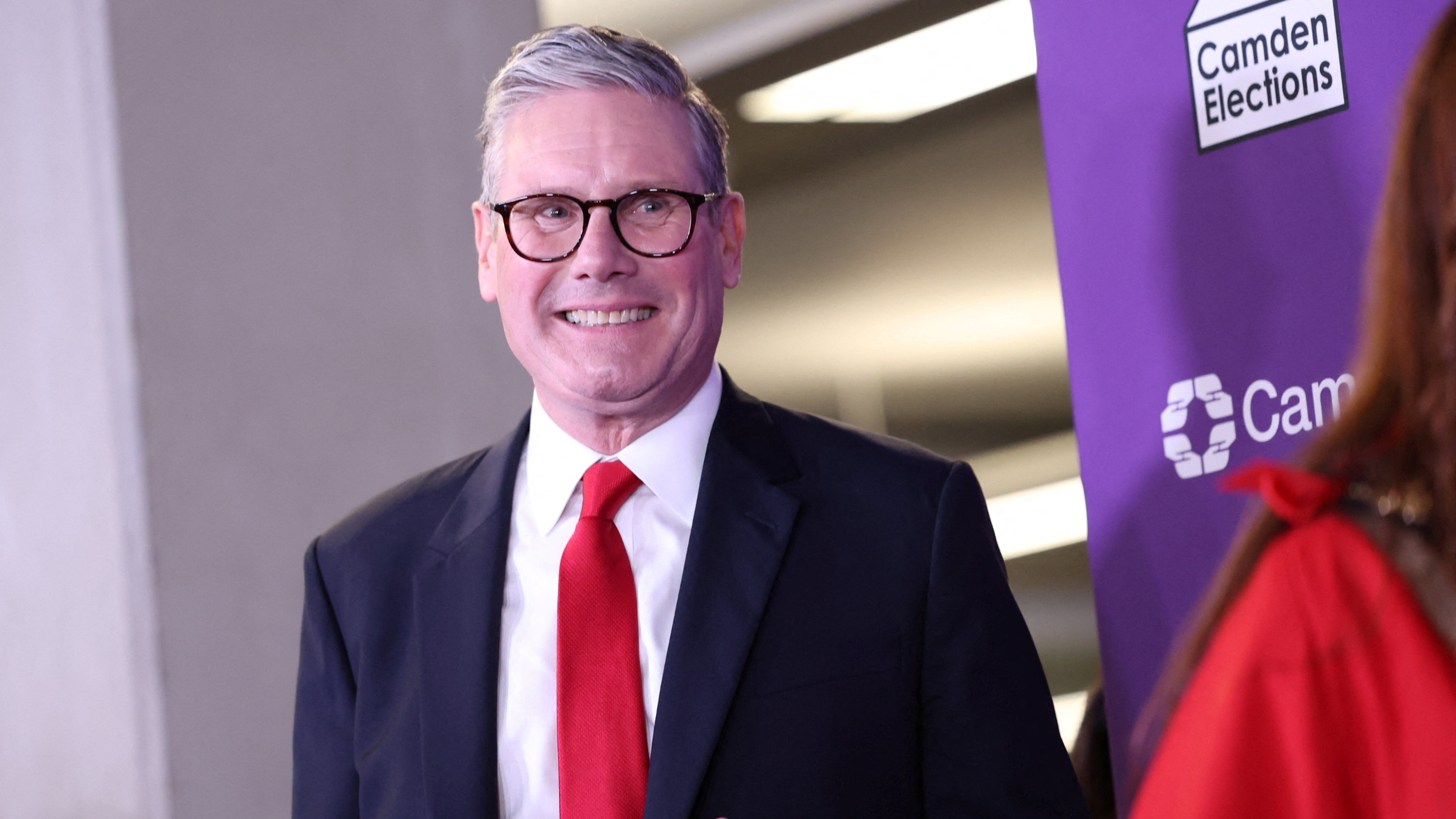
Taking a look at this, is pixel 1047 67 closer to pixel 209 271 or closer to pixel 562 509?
pixel 562 509

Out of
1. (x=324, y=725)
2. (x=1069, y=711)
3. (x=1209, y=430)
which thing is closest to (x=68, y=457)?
(x=324, y=725)

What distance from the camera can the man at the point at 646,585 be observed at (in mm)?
1739

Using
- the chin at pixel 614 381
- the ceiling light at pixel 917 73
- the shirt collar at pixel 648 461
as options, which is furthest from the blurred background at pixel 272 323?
the chin at pixel 614 381

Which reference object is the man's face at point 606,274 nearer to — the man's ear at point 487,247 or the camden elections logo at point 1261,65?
the man's ear at point 487,247

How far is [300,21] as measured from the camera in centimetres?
337

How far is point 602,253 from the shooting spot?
1802 mm

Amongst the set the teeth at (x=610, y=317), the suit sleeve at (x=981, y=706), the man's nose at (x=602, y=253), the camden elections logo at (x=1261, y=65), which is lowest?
the suit sleeve at (x=981, y=706)

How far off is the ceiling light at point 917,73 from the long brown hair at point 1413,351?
1.52 meters

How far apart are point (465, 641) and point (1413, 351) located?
1074mm

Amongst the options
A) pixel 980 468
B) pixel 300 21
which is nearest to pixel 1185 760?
pixel 980 468

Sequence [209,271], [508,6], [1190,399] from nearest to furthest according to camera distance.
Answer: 1. [1190,399]
2. [209,271]
3. [508,6]

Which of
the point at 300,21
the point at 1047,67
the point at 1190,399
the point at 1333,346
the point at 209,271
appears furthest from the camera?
the point at 300,21

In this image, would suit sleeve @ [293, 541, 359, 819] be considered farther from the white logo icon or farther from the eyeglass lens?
the white logo icon

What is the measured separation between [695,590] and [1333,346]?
77 cm
